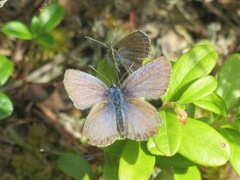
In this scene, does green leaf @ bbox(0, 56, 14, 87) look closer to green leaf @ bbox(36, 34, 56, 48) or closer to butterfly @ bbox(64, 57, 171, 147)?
green leaf @ bbox(36, 34, 56, 48)

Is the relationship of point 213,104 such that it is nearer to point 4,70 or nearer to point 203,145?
point 203,145

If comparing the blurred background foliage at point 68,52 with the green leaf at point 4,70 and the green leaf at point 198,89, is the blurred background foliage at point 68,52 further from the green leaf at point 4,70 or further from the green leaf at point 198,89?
the green leaf at point 198,89

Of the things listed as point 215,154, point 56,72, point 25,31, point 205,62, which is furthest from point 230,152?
point 56,72

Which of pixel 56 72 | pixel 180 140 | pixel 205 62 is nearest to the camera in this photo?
pixel 180 140

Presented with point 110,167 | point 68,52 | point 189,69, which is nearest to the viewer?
point 189,69

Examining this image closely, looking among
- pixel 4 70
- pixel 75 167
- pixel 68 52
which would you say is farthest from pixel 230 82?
pixel 68 52

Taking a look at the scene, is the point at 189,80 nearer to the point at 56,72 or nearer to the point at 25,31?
the point at 25,31
